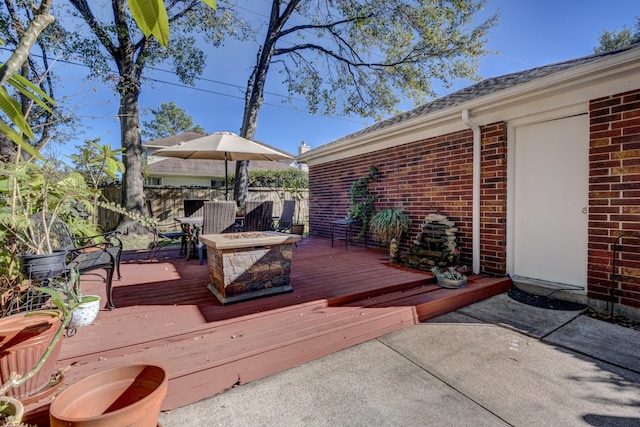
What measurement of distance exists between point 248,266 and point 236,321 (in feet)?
2.08

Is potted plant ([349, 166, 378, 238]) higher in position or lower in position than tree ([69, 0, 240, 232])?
lower

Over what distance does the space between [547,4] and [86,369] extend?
1023 centimetres

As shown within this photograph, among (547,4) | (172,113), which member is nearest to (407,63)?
(547,4)

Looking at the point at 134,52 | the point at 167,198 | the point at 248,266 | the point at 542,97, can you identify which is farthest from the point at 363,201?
the point at 134,52

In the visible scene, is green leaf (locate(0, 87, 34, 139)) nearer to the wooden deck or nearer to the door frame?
the wooden deck

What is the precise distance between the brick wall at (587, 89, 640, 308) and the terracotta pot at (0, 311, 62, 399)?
4821 millimetres

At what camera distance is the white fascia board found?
295 centimetres

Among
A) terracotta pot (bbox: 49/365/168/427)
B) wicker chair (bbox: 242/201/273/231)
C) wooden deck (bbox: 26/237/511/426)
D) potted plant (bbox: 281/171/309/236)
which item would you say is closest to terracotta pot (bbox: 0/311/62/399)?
wooden deck (bbox: 26/237/511/426)

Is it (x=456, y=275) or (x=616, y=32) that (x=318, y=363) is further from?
(x=616, y=32)

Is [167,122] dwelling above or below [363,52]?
above

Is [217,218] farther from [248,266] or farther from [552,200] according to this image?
[552,200]

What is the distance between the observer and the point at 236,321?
106 inches

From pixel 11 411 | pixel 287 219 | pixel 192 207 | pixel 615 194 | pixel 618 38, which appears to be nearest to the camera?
pixel 11 411

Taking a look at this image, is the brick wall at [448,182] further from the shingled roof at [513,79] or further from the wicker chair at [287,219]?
the wicker chair at [287,219]
